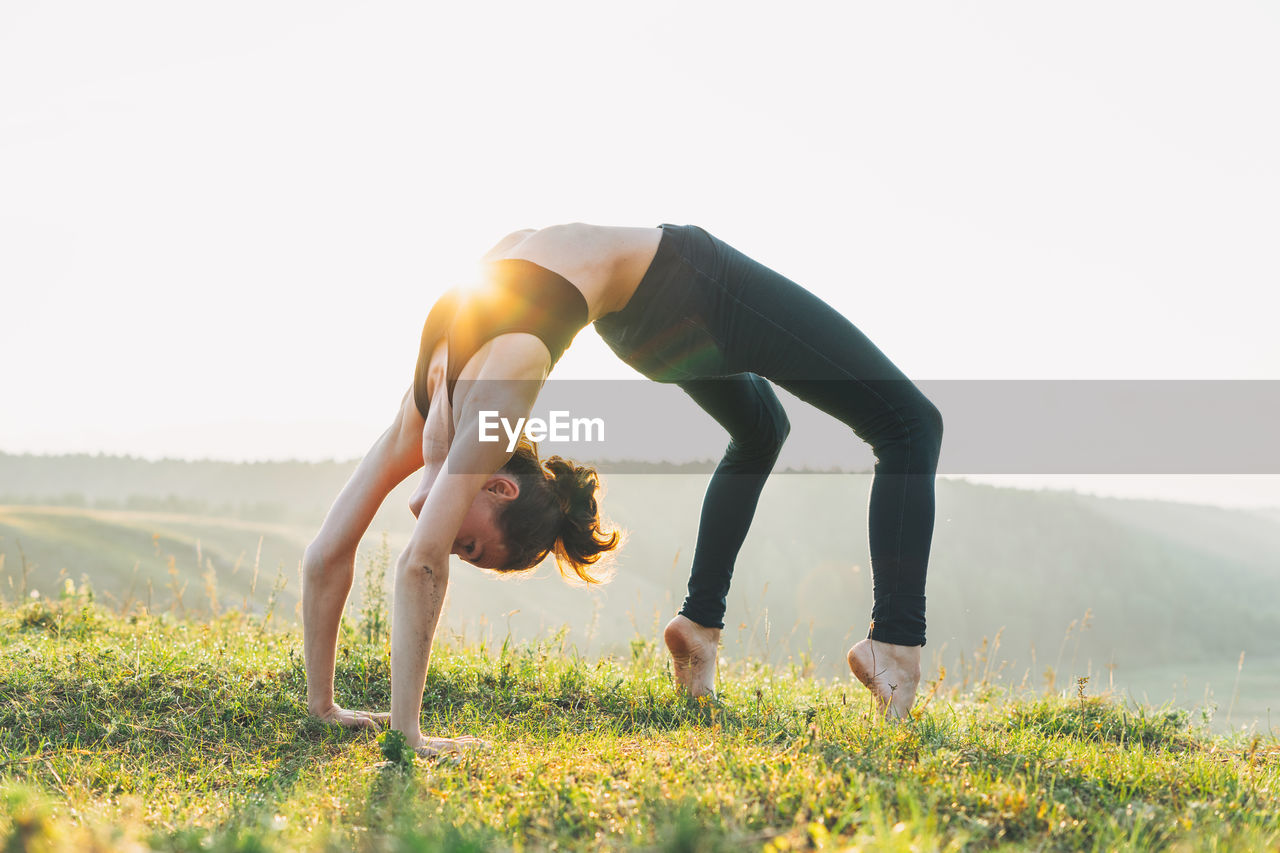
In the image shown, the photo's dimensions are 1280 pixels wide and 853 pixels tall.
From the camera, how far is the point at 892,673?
300 cm

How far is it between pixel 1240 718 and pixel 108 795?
5.17m

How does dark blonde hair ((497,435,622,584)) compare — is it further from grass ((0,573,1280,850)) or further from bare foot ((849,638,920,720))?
bare foot ((849,638,920,720))

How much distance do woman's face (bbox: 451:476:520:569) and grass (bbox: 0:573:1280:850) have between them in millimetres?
631

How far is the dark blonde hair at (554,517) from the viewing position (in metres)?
3.06

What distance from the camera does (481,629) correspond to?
539 centimetres

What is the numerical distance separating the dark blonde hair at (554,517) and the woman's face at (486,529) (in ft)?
0.08

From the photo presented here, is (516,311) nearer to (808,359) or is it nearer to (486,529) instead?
(486,529)

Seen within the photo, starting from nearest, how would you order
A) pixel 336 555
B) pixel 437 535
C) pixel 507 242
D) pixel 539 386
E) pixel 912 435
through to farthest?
pixel 437 535 < pixel 539 386 < pixel 912 435 < pixel 507 242 < pixel 336 555

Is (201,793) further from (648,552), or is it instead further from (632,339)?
(648,552)

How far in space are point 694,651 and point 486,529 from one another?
3.97ft

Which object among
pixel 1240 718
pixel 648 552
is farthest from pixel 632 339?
pixel 648 552

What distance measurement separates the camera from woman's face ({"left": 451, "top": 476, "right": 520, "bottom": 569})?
2.95 m

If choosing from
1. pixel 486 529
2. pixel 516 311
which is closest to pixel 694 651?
pixel 486 529

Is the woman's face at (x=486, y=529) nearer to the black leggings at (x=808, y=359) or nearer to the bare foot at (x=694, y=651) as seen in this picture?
the black leggings at (x=808, y=359)
